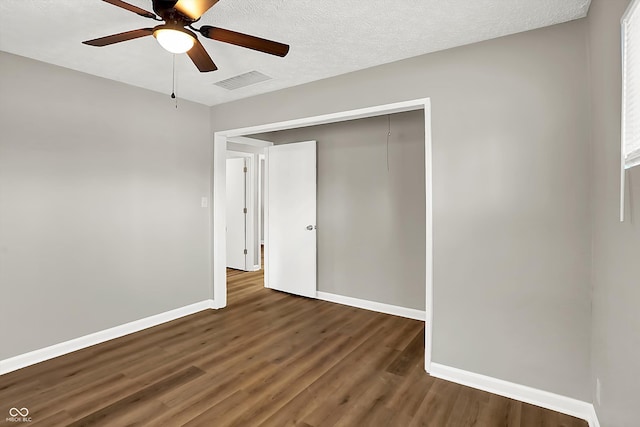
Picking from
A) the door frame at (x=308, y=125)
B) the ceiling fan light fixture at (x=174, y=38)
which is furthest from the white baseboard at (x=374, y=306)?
the ceiling fan light fixture at (x=174, y=38)

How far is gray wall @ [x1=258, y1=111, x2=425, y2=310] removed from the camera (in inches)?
153

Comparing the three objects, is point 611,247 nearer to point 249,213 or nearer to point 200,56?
point 200,56

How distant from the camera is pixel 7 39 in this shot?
2434 millimetres

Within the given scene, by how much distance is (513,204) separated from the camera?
2.35m

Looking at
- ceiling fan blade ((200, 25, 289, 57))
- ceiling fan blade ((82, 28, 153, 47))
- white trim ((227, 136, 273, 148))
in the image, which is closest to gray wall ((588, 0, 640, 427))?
ceiling fan blade ((200, 25, 289, 57))

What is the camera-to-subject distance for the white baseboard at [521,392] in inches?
84.4

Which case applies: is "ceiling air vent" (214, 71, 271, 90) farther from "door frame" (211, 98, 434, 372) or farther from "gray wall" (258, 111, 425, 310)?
"gray wall" (258, 111, 425, 310)

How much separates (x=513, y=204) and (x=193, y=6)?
2295 mm

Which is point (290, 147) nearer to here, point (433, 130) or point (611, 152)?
point (433, 130)

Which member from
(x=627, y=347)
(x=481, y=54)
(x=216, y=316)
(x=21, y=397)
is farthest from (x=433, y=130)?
(x=21, y=397)

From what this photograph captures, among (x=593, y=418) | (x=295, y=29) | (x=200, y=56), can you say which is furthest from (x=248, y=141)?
(x=593, y=418)

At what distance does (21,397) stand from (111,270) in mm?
1230

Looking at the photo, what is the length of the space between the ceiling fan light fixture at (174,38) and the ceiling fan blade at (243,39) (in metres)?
0.11

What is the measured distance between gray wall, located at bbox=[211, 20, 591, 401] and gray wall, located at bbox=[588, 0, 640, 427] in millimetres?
123
